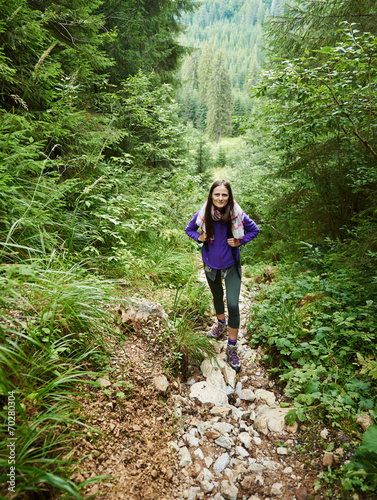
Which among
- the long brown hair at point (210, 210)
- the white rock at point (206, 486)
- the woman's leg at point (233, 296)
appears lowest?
the white rock at point (206, 486)

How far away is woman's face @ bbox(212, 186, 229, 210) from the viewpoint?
10.7 ft

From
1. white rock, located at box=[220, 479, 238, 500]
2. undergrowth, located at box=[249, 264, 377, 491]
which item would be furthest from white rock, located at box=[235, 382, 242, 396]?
white rock, located at box=[220, 479, 238, 500]

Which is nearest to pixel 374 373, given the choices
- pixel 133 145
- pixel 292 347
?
pixel 292 347

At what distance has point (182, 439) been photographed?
250 cm

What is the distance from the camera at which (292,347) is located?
328cm

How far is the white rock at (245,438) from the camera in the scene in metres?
2.54

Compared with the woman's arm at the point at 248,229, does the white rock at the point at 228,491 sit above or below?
below

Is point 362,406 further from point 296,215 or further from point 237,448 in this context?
point 296,215

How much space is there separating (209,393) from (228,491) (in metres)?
1.00

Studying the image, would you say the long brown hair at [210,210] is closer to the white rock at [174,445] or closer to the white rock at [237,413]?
the white rock at [237,413]

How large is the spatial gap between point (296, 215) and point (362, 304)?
2.80 m

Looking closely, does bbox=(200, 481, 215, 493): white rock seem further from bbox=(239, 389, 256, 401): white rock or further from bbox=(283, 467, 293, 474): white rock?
bbox=(239, 389, 256, 401): white rock

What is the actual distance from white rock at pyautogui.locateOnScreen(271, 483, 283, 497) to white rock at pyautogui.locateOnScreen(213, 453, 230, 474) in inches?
17.3

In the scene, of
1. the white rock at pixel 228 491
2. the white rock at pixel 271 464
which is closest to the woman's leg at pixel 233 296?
the white rock at pixel 271 464
